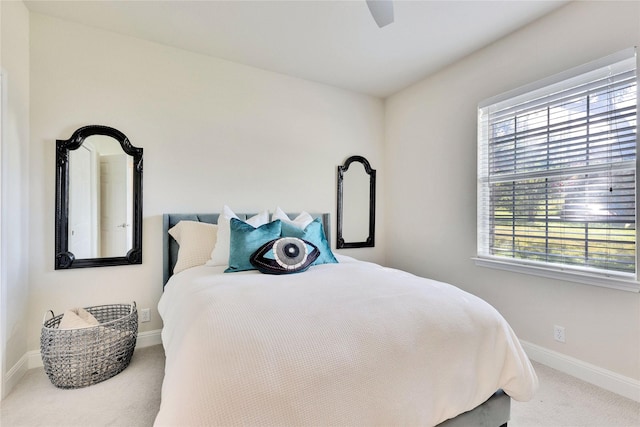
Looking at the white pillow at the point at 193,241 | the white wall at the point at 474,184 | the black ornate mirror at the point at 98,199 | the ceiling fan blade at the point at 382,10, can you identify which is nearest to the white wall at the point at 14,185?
the black ornate mirror at the point at 98,199

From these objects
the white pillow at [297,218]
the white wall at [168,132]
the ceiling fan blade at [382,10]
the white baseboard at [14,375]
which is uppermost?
the ceiling fan blade at [382,10]

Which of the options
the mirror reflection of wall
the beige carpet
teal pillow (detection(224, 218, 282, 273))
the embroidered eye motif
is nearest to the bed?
the embroidered eye motif

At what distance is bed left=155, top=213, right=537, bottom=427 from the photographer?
2.97 ft

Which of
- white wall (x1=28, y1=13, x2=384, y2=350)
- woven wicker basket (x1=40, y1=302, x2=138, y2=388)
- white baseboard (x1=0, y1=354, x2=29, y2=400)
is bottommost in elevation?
white baseboard (x1=0, y1=354, x2=29, y2=400)

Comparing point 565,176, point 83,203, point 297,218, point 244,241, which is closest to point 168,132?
point 83,203

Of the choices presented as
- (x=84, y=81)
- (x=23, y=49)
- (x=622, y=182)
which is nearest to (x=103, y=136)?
(x=84, y=81)

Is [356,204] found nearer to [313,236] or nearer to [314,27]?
[313,236]

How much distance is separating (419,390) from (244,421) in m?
0.68

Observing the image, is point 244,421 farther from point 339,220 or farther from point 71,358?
point 339,220

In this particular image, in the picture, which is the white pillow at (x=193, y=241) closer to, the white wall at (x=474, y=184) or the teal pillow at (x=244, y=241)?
the teal pillow at (x=244, y=241)

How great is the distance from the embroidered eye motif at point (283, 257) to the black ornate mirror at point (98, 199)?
4.10 ft

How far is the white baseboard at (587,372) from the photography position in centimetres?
188

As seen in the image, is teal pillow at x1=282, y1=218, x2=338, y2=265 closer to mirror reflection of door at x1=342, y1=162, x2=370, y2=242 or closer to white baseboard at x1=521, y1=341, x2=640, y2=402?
mirror reflection of door at x1=342, y1=162, x2=370, y2=242

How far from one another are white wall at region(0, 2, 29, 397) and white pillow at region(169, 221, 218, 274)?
3.26 feet
